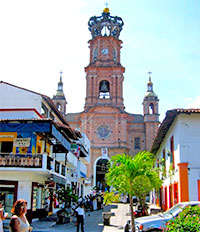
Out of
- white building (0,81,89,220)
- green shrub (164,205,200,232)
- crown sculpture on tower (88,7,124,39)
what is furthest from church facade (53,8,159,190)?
green shrub (164,205,200,232)

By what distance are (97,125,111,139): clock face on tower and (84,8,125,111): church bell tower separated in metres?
3.37

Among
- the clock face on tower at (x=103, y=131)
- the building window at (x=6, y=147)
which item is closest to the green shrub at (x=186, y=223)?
the building window at (x=6, y=147)

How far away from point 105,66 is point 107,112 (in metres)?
7.43

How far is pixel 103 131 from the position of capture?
48500 mm

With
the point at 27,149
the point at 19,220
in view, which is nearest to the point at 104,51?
the point at 27,149

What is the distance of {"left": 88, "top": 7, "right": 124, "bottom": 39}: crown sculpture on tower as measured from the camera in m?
53.1

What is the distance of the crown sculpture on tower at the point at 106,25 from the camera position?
53.1 metres

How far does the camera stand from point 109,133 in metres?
48.4

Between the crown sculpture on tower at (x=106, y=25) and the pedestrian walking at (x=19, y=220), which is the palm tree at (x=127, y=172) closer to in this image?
the pedestrian walking at (x=19, y=220)

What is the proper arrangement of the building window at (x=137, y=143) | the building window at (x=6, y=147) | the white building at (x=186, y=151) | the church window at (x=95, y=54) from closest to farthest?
the white building at (x=186, y=151), the building window at (x=6, y=147), the building window at (x=137, y=143), the church window at (x=95, y=54)

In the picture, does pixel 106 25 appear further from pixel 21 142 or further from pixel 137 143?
pixel 21 142

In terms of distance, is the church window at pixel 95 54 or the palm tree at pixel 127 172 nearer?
the palm tree at pixel 127 172

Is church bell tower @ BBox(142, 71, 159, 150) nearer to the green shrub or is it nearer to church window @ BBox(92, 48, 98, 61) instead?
church window @ BBox(92, 48, 98, 61)

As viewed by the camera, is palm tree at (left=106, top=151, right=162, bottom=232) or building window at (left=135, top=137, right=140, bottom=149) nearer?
palm tree at (left=106, top=151, right=162, bottom=232)
